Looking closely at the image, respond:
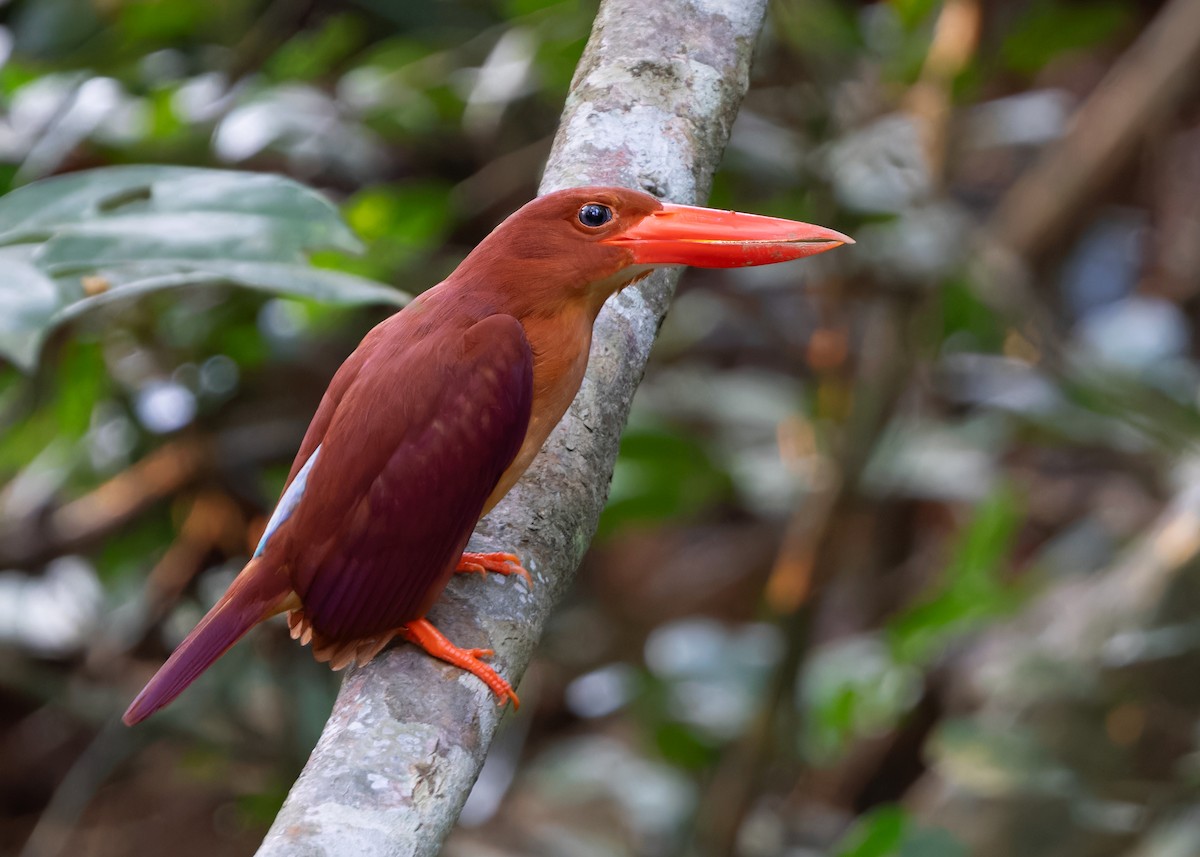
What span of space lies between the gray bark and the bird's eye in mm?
143

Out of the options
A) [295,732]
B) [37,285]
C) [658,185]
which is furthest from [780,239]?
[295,732]

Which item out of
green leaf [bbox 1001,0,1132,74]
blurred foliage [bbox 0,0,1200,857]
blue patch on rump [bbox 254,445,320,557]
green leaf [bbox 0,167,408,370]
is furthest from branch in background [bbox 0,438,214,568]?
green leaf [bbox 1001,0,1132,74]

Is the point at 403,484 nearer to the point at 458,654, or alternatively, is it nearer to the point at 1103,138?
the point at 458,654

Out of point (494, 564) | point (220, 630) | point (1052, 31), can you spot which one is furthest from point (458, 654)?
point (1052, 31)

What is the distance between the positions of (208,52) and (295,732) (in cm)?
145

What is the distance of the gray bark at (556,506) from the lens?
41.0 inches

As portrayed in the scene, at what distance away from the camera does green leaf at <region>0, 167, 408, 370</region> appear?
1490mm

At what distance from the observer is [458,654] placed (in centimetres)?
124

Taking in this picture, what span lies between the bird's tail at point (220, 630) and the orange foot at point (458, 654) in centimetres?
16

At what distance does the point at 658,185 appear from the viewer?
1603 mm

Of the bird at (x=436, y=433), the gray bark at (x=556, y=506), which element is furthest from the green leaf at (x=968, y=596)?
the bird at (x=436, y=433)

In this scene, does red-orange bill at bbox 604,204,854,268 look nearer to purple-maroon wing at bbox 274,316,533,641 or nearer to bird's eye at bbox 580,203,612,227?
bird's eye at bbox 580,203,612,227

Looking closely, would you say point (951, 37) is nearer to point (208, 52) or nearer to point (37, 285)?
point (208, 52)

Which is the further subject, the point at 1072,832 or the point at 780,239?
the point at 1072,832
